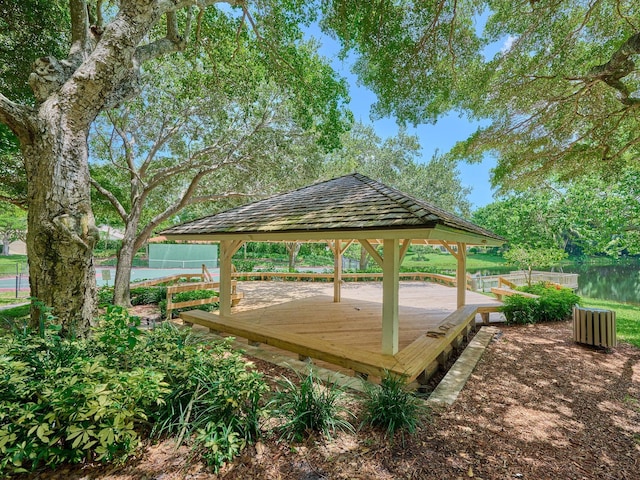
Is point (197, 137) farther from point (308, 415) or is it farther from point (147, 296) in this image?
point (308, 415)

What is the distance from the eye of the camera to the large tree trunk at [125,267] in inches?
344

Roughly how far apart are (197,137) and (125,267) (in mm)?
5218

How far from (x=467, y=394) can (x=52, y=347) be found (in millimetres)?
4807

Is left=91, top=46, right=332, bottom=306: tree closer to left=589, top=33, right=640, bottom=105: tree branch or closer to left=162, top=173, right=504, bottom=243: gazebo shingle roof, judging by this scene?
left=162, top=173, right=504, bottom=243: gazebo shingle roof

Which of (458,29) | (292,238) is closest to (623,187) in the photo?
(458,29)

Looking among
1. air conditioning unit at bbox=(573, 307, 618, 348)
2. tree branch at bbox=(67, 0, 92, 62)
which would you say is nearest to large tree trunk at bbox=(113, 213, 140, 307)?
tree branch at bbox=(67, 0, 92, 62)

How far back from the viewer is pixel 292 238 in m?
4.83

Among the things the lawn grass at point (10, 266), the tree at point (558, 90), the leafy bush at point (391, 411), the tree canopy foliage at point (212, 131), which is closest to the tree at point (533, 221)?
the tree at point (558, 90)

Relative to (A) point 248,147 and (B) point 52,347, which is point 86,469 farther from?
(A) point 248,147

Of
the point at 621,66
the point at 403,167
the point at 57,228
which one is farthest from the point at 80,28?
the point at 403,167

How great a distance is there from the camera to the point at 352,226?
4.02 m

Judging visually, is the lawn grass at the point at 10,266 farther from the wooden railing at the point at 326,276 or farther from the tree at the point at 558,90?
the tree at the point at 558,90

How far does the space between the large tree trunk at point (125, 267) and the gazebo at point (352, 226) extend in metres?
3.25

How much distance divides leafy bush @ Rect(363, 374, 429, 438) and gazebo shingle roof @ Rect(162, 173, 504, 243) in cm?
195
